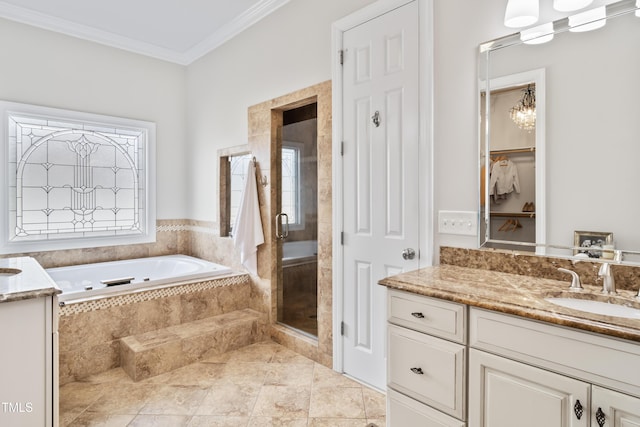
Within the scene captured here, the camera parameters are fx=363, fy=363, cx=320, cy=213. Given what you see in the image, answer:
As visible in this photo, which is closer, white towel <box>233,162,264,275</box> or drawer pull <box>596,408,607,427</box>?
drawer pull <box>596,408,607,427</box>

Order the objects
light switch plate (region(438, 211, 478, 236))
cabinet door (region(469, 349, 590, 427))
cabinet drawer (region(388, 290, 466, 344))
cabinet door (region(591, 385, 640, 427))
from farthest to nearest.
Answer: light switch plate (region(438, 211, 478, 236)) < cabinet drawer (region(388, 290, 466, 344)) < cabinet door (region(469, 349, 590, 427)) < cabinet door (region(591, 385, 640, 427))

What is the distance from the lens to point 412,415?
5.05ft

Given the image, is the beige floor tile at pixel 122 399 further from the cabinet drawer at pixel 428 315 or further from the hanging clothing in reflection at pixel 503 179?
the hanging clothing in reflection at pixel 503 179

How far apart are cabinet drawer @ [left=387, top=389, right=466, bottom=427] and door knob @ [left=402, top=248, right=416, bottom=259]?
0.78 metres

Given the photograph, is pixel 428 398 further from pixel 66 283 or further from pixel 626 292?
pixel 66 283

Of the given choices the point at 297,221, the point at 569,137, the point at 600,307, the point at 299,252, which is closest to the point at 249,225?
the point at 297,221

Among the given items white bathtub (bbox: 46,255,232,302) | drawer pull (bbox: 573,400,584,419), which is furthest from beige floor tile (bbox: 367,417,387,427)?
white bathtub (bbox: 46,255,232,302)

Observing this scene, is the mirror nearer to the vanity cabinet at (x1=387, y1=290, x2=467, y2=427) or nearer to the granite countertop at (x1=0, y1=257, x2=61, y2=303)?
the vanity cabinet at (x1=387, y1=290, x2=467, y2=427)

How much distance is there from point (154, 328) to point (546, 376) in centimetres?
269

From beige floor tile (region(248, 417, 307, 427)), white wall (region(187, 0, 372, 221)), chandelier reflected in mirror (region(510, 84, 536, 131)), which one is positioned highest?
white wall (region(187, 0, 372, 221))

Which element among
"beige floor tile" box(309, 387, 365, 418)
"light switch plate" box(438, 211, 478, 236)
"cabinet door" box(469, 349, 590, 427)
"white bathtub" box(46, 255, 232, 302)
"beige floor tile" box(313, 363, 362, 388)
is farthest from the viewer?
"white bathtub" box(46, 255, 232, 302)

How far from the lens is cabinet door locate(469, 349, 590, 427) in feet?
3.67

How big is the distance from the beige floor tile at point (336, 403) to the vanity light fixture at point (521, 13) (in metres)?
2.20

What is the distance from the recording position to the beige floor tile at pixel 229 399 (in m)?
2.13
